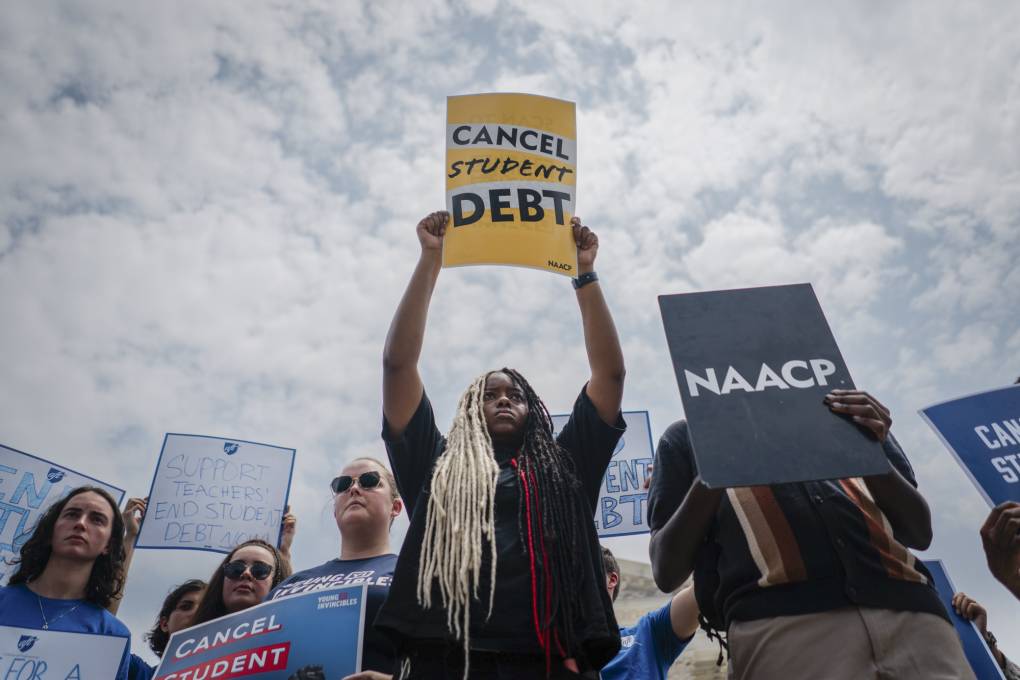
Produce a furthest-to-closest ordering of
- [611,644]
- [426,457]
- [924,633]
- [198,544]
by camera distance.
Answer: [198,544] → [426,457] → [611,644] → [924,633]

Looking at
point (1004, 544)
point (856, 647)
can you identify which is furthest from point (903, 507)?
point (1004, 544)

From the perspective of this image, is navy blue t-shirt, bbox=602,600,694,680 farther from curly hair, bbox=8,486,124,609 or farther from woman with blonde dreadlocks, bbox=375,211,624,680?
curly hair, bbox=8,486,124,609

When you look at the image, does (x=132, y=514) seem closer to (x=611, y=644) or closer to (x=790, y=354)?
(x=611, y=644)

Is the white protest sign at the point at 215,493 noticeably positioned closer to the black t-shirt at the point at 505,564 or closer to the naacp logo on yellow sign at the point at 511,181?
the black t-shirt at the point at 505,564

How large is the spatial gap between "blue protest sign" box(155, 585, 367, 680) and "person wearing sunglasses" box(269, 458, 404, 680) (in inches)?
13.1

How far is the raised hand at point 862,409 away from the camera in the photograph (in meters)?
1.87

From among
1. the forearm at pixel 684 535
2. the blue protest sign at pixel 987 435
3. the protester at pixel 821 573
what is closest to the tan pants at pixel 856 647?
the protester at pixel 821 573

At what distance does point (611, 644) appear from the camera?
227cm

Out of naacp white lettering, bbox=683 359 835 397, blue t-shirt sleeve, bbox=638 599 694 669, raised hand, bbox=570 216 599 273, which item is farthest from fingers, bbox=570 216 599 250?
blue t-shirt sleeve, bbox=638 599 694 669

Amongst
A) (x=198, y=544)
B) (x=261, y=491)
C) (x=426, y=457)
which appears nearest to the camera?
(x=426, y=457)

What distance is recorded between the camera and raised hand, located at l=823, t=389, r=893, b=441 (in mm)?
1866

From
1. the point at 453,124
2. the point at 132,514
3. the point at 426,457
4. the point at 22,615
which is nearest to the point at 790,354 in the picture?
the point at 426,457

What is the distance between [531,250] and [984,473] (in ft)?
8.13

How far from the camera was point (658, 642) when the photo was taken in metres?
3.80
